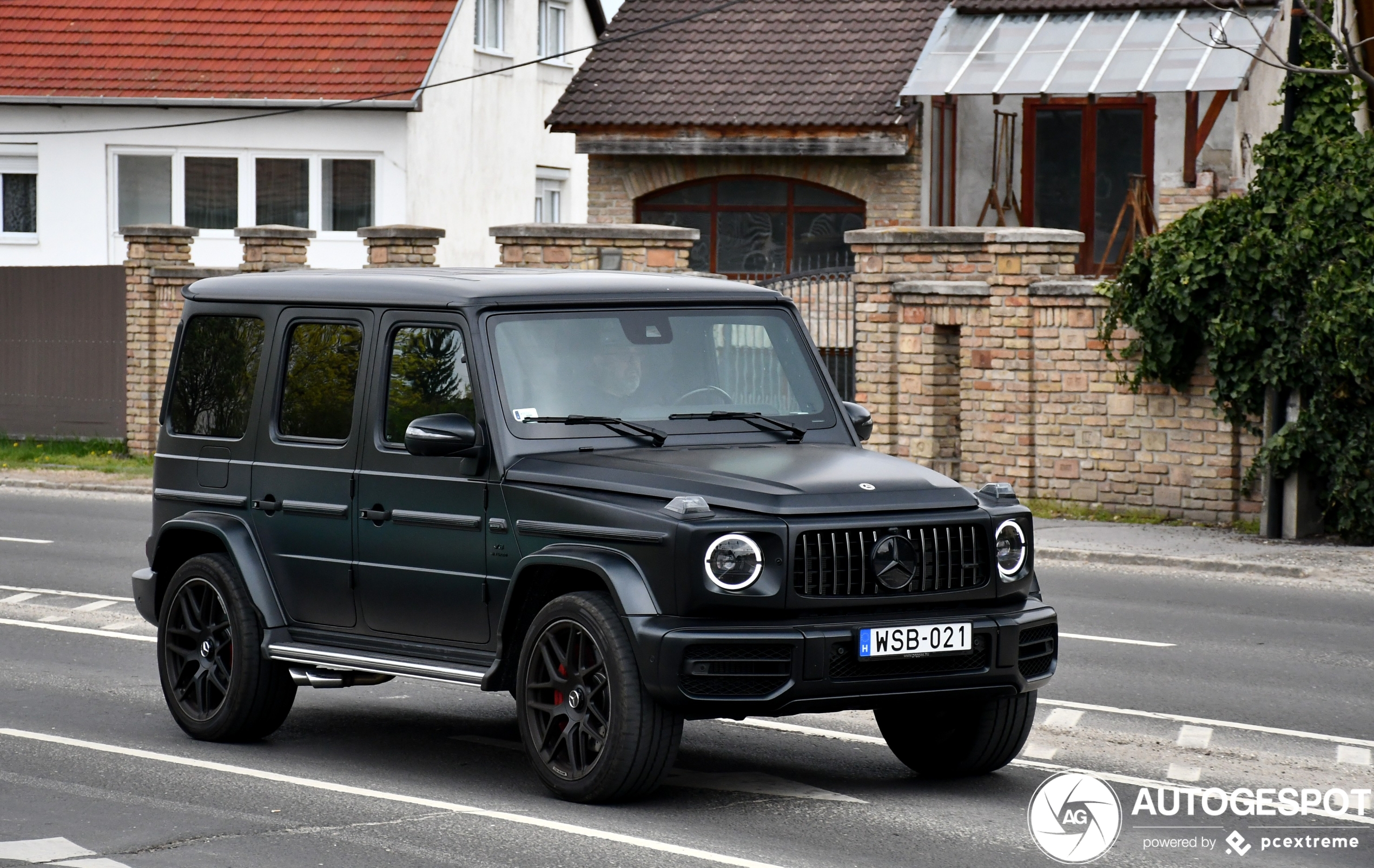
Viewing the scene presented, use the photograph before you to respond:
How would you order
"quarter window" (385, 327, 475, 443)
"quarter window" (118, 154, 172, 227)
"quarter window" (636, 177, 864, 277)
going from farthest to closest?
"quarter window" (118, 154, 172, 227)
"quarter window" (636, 177, 864, 277)
"quarter window" (385, 327, 475, 443)

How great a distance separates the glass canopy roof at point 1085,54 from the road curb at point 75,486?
493 inches

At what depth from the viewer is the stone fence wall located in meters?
18.5

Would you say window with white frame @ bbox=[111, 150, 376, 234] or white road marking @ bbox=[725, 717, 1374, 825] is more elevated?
window with white frame @ bbox=[111, 150, 376, 234]

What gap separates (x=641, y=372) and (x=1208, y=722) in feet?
10.6

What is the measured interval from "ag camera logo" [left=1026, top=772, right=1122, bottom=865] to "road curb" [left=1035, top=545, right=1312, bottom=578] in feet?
26.9

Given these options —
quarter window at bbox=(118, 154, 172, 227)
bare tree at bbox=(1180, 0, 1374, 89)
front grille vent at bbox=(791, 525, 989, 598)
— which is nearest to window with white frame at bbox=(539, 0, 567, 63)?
quarter window at bbox=(118, 154, 172, 227)

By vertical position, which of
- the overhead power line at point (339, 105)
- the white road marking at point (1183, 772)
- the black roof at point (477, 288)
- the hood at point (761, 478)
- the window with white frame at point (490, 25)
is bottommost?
the white road marking at point (1183, 772)

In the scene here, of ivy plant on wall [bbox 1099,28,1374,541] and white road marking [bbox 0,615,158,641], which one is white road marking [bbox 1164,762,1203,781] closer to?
white road marking [bbox 0,615,158,641]

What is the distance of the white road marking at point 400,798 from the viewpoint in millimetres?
6672

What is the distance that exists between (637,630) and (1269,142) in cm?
1237

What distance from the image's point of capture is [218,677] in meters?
8.70

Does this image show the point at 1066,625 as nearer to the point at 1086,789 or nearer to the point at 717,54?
the point at 1086,789

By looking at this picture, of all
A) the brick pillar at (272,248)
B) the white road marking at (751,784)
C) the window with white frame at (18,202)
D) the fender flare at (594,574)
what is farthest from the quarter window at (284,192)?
the fender flare at (594,574)

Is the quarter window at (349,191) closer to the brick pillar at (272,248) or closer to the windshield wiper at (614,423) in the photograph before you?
the brick pillar at (272,248)
